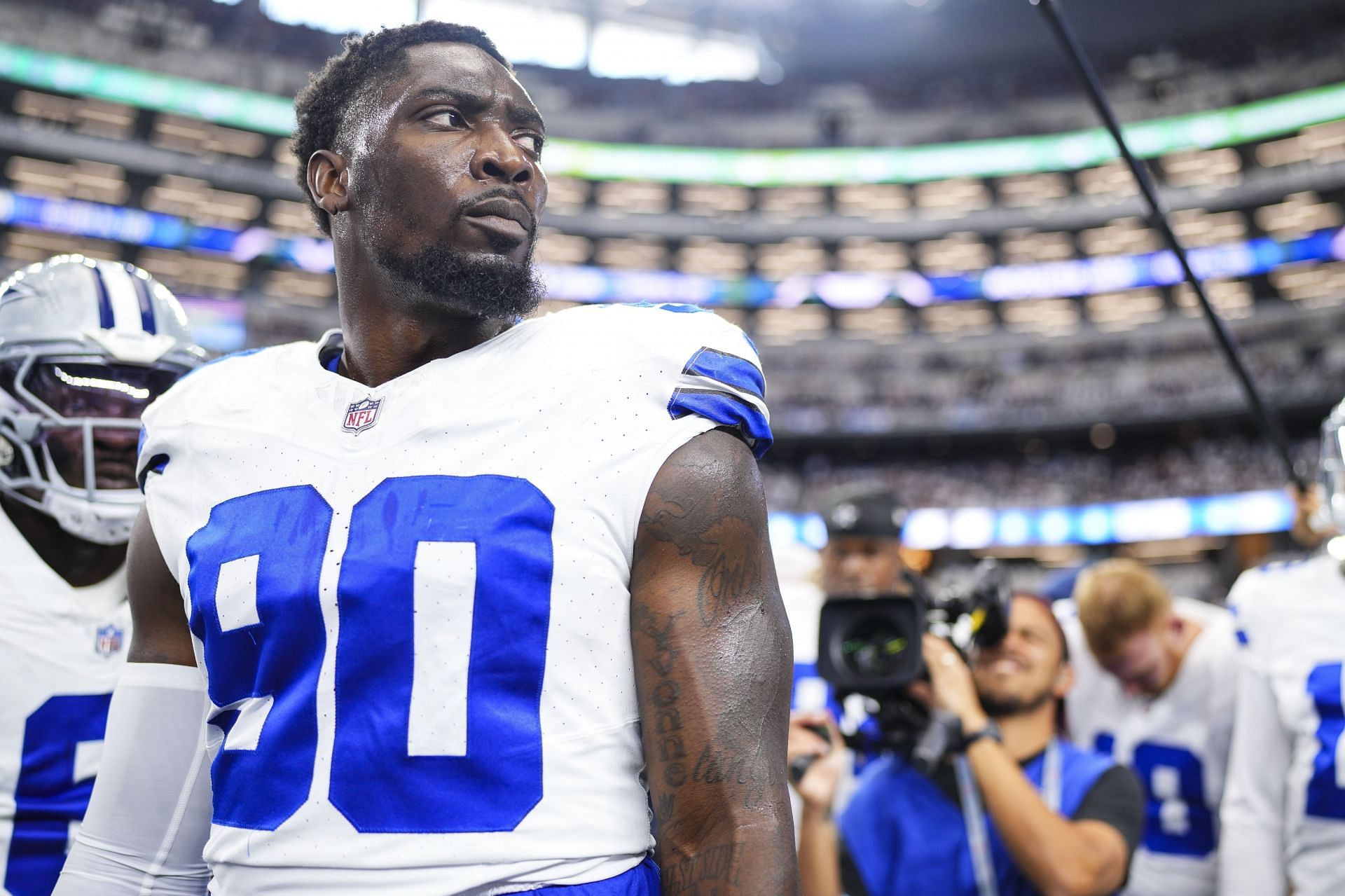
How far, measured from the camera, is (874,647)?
2631 mm

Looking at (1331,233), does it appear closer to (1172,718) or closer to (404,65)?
(1172,718)

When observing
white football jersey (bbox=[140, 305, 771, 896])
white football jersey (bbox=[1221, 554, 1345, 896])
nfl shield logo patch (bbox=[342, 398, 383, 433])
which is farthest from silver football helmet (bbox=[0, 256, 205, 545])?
white football jersey (bbox=[1221, 554, 1345, 896])

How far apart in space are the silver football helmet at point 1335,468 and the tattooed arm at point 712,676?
2.25 metres

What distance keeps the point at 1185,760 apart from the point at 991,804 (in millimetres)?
1464

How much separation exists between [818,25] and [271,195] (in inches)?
762

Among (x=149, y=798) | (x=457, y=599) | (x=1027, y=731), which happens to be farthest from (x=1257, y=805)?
(x=149, y=798)

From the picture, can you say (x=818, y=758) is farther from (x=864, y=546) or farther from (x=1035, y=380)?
(x=1035, y=380)

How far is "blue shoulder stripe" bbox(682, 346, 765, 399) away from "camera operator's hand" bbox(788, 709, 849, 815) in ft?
4.30

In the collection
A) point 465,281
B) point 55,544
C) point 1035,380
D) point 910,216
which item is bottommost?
point 55,544

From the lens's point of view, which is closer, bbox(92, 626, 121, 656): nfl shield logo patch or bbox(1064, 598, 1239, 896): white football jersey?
bbox(92, 626, 121, 656): nfl shield logo patch

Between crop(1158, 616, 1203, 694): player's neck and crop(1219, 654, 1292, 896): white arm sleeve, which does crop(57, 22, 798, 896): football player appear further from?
crop(1158, 616, 1203, 694): player's neck

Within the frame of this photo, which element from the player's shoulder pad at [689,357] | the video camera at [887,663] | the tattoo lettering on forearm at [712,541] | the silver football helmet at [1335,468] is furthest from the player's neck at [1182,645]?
the tattoo lettering on forearm at [712,541]

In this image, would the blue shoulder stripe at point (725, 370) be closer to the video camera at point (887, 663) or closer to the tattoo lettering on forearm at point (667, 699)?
the tattoo lettering on forearm at point (667, 699)

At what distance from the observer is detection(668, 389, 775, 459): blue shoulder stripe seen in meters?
1.31
